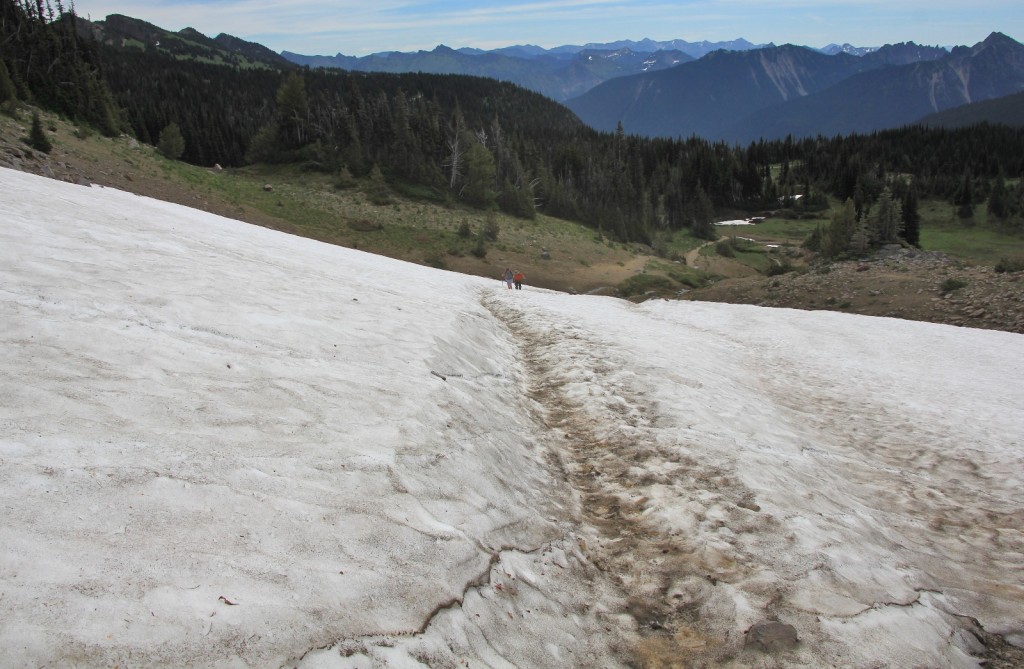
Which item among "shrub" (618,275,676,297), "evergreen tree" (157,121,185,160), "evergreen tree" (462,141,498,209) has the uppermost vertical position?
"evergreen tree" (157,121,185,160)

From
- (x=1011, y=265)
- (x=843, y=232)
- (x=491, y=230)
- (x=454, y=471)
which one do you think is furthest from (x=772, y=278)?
(x=843, y=232)

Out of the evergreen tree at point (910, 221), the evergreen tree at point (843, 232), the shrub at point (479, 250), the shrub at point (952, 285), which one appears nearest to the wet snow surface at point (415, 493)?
the shrub at point (952, 285)

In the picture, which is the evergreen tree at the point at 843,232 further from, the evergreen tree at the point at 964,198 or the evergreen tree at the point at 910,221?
the evergreen tree at the point at 964,198

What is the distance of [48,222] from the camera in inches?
507

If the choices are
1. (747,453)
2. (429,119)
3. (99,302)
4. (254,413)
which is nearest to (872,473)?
(747,453)

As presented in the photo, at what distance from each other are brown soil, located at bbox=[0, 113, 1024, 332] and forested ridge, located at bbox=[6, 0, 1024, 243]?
10.4 metres

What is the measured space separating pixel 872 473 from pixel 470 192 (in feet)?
219

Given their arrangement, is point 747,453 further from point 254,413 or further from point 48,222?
point 48,222

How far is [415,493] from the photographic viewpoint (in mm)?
6668

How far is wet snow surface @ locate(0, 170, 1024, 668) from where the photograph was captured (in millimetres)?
4418

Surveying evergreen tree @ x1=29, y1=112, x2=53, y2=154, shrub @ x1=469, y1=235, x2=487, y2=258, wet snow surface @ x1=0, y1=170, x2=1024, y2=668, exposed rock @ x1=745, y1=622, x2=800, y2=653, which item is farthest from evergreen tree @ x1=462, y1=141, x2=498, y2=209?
exposed rock @ x1=745, y1=622, x2=800, y2=653

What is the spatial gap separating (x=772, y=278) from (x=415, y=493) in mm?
34232

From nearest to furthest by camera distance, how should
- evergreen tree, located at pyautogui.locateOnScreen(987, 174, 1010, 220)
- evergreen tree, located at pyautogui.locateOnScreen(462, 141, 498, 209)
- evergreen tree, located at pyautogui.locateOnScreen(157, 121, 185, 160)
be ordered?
evergreen tree, located at pyautogui.locateOnScreen(462, 141, 498, 209), evergreen tree, located at pyautogui.locateOnScreen(157, 121, 185, 160), evergreen tree, located at pyautogui.locateOnScreen(987, 174, 1010, 220)

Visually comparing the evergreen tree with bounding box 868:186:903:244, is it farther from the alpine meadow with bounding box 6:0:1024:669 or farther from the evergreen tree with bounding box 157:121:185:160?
the evergreen tree with bounding box 157:121:185:160
